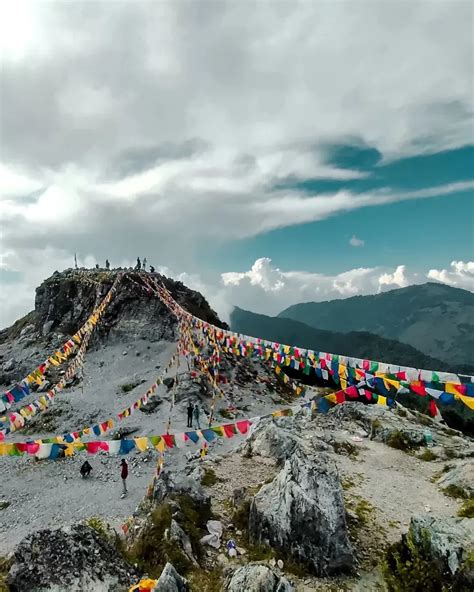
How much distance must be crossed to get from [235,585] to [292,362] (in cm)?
2046

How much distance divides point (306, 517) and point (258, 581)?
2890 millimetres

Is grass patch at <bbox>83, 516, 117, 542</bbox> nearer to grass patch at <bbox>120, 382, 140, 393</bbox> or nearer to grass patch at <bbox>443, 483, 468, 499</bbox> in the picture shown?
grass patch at <bbox>443, 483, 468, 499</bbox>

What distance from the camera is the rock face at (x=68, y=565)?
11.1m

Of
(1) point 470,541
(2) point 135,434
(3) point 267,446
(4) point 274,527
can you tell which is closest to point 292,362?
(3) point 267,446

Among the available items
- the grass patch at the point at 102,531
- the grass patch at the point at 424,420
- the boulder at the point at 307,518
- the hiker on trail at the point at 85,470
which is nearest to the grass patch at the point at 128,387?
the hiker on trail at the point at 85,470

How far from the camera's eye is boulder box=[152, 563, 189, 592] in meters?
10.4

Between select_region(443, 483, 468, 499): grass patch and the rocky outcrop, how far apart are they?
10.7 metres

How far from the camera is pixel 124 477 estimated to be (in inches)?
925

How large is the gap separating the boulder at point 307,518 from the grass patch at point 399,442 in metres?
12.7

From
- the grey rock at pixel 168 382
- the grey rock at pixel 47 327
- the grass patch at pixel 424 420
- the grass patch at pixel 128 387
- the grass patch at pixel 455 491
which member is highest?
the grey rock at pixel 47 327

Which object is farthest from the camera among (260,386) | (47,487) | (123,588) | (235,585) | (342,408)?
(260,386)

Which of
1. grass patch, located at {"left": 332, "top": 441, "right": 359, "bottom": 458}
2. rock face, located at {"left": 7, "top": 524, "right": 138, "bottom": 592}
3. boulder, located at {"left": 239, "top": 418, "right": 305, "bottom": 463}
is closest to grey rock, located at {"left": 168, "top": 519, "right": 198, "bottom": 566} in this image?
Result: rock face, located at {"left": 7, "top": 524, "right": 138, "bottom": 592}

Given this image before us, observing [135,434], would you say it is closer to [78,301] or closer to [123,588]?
[123,588]

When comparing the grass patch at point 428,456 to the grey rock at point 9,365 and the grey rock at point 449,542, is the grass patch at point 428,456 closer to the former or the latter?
the grey rock at point 449,542
